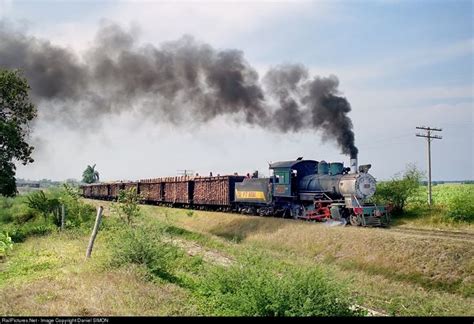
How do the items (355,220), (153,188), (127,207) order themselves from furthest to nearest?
(153,188) → (355,220) → (127,207)

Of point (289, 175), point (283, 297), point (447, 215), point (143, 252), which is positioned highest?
point (289, 175)

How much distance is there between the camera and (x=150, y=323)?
24.6ft

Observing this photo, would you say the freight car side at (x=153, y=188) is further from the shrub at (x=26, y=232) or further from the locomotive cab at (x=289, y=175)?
the locomotive cab at (x=289, y=175)

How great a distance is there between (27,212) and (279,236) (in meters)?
20.5

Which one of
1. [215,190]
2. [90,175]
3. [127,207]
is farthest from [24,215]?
[90,175]

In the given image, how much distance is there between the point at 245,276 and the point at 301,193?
546 inches

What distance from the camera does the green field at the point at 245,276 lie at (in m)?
9.06

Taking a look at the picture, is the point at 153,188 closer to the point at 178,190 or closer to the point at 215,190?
the point at 178,190

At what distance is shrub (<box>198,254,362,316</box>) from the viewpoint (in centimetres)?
911

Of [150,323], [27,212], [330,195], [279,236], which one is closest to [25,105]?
[27,212]

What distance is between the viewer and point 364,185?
2023cm

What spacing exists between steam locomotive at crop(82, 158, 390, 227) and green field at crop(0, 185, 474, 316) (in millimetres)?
1770

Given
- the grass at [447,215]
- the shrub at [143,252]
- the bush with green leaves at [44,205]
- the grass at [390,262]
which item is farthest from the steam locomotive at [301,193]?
the shrub at [143,252]

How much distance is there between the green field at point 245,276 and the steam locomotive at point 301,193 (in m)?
1.77
